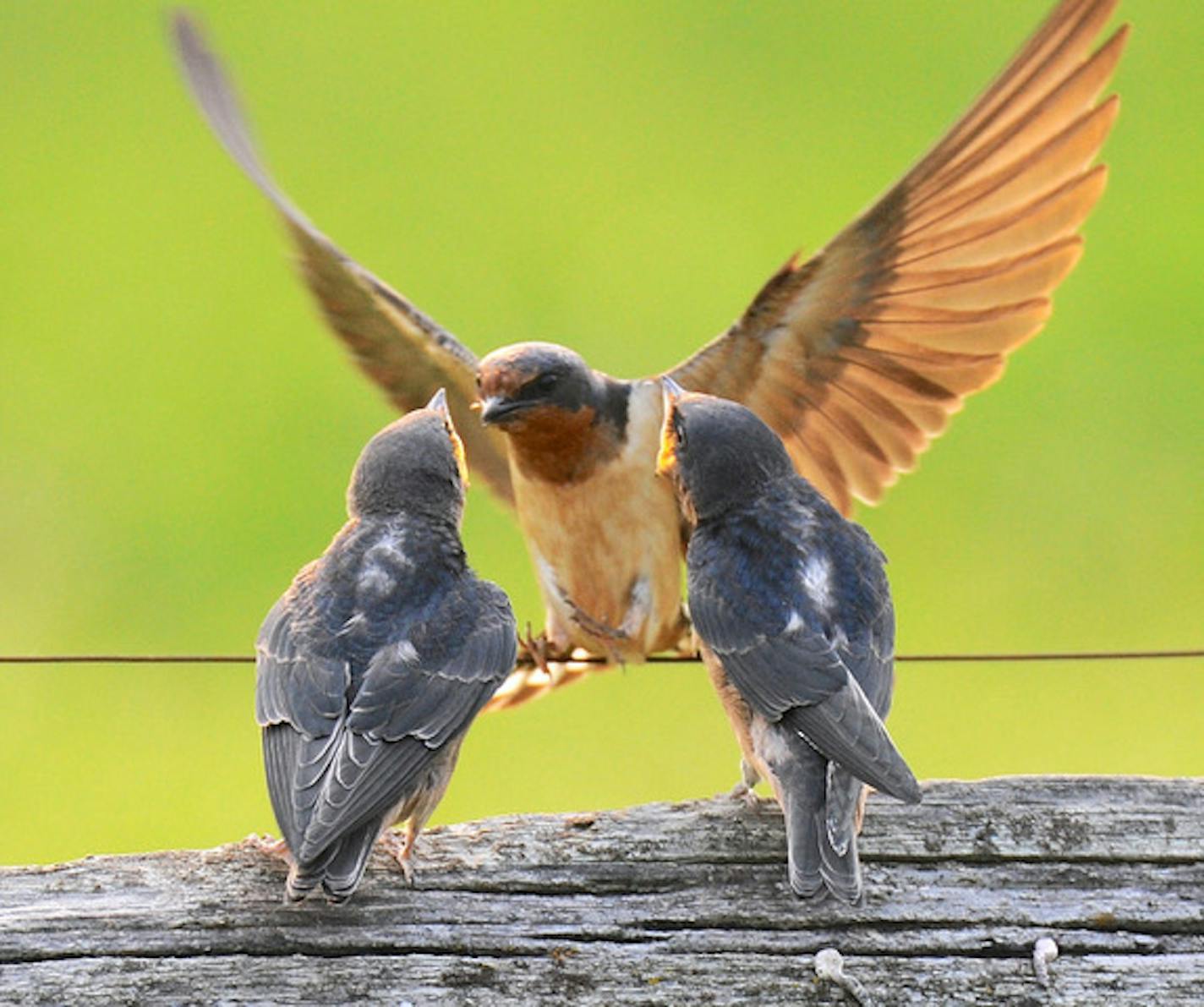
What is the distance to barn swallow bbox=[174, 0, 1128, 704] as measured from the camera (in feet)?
18.8

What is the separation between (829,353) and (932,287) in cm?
36

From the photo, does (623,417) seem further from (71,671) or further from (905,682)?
Result: (71,671)

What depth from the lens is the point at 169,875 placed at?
13.2 ft

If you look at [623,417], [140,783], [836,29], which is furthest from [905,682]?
[836,29]

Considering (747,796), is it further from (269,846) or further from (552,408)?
(552,408)

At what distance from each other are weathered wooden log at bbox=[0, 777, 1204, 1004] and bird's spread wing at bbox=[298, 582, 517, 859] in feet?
0.52

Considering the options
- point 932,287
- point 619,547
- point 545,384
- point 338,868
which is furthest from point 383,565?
point 932,287

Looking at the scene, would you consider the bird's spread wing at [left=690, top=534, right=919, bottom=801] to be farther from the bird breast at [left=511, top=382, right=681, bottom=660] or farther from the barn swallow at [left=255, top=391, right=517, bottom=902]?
the bird breast at [left=511, top=382, right=681, bottom=660]

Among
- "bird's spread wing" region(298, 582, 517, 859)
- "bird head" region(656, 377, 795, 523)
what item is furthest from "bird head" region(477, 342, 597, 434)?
"bird's spread wing" region(298, 582, 517, 859)

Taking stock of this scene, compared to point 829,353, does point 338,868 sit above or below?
below

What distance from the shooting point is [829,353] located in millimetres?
6273

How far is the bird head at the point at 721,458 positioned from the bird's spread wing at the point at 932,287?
39.0 inches

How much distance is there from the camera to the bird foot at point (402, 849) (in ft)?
13.4

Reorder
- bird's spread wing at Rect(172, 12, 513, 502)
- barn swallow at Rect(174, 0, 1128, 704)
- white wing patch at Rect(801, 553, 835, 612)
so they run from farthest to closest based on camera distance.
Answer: bird's spread wing at Rect(172, 12, 513, 502), barn swallow at Rect(174, 0, 1128, 704), white wing patch at Rect(801, 553, 835, 612)
